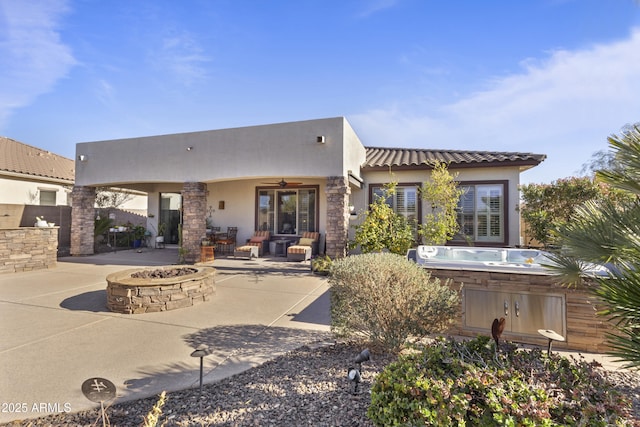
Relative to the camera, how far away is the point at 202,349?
337 centimetres

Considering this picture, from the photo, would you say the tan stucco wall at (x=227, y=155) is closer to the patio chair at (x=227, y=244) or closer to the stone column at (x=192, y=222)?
the stone column at (x=192, y=222)

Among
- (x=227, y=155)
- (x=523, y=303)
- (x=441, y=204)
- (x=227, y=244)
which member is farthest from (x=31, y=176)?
(x=523, y=303)

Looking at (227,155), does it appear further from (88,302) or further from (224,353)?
(224,353)

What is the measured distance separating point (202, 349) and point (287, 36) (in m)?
9.47

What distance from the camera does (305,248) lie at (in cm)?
1227

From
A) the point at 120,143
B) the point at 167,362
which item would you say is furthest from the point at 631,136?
the point at 120,143

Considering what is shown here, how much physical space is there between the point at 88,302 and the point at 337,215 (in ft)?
23.1

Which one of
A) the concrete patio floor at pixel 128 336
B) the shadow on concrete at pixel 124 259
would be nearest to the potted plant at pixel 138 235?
the shadow on concrete at pixel 124 259

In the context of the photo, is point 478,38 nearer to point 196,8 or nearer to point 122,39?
point 196,8

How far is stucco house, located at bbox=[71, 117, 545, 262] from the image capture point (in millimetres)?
10766

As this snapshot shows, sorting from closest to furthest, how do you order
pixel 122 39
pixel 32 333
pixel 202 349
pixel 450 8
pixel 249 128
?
pixel 202 349, pixel 32 333, pixel 450 8, pixel 122 39, pixel 249 128

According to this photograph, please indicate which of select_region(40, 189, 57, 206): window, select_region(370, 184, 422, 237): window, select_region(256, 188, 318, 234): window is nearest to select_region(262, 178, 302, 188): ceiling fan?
select_region(256, 188, 318, 234): window

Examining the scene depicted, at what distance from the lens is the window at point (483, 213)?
11.8 metres

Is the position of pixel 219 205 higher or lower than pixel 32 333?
higher
